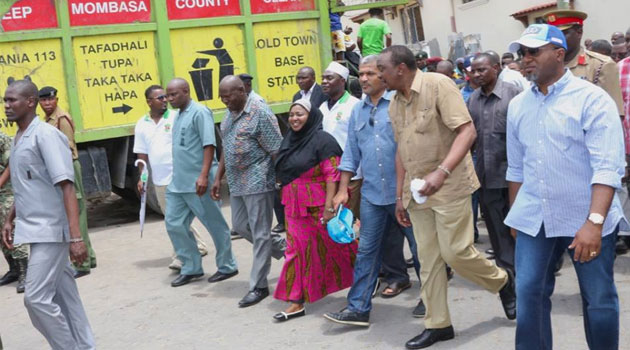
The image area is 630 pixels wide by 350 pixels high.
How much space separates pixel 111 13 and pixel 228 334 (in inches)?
187

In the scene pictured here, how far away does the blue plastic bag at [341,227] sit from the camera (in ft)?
16.8

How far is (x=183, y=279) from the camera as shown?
6816mm

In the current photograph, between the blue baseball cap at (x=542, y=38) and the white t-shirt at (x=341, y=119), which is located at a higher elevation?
the blue baseball cap at (x=542, y=38)

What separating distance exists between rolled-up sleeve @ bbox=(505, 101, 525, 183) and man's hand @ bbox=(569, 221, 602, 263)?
539 mm

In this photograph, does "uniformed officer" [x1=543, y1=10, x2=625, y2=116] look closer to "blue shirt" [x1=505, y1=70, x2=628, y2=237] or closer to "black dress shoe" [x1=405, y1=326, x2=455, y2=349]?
"blue shirt" [x1=505, y1=70, x2=628, y2=237]

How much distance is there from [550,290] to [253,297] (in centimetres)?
269

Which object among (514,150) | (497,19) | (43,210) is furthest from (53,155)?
(497,19)

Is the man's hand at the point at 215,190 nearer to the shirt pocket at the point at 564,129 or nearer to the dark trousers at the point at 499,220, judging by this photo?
the dark trousers at the point at 499,220

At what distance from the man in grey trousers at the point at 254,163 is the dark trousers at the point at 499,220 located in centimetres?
150

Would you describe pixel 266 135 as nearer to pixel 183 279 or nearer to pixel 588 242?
pixel 183 279

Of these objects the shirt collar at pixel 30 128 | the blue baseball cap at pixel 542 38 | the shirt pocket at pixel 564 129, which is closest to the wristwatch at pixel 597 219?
the shirt pocket at pixel 564 129

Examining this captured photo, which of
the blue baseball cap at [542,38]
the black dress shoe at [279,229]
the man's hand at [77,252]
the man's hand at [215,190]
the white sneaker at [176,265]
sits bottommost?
the white sneaker at [176,265]

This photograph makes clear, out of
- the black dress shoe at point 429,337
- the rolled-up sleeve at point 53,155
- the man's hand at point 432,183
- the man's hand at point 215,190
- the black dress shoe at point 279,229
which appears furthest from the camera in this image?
the black dress shoe at point 279,229

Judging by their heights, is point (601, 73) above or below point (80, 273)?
above
